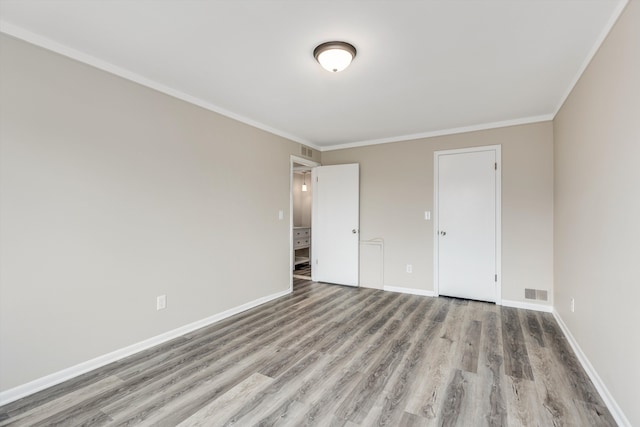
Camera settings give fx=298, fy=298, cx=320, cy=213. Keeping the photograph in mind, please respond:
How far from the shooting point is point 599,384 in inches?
77.7

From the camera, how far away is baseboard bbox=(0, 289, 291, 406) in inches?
75.3

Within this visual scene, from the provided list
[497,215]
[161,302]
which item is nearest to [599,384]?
[497,215]

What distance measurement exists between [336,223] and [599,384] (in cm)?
353

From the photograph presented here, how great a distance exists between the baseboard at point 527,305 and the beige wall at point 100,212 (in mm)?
3414

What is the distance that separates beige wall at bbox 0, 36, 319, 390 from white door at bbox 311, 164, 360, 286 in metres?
1.83

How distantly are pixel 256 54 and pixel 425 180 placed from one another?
2.99m

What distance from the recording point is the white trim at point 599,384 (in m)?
1.66

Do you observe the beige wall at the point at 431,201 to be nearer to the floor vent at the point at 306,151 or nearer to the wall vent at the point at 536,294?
the wall vent at the point at 536,294

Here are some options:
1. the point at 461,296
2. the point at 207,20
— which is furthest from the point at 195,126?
the point at 461,296

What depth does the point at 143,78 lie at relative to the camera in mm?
2586

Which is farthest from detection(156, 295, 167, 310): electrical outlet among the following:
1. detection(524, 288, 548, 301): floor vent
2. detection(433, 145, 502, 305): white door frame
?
detection(524, 288, 548, 301): floor vent

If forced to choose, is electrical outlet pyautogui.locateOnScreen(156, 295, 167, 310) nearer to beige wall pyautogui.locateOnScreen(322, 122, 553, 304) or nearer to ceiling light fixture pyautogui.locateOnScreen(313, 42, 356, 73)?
ceiling light fixture pyautogui.locateOnScreen(313, 42, 356, 73)

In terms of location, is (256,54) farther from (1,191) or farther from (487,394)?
(487,394)

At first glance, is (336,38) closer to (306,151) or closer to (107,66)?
(107,66)
